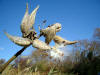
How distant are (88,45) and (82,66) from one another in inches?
122

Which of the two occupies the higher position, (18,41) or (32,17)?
(32,17)

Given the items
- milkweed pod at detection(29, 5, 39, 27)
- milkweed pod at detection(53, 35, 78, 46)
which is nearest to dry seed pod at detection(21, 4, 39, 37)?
milkweed pod at detection(29, 5, 39, 27)

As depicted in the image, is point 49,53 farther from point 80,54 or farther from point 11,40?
point 80,54

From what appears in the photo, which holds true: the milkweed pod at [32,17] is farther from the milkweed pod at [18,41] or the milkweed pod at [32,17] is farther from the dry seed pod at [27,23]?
the milkweed pod at [18,41]

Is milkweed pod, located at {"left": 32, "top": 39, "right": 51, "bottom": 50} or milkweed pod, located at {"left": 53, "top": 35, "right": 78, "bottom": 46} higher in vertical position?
milkweed pod, located at {"left": 53, "top": 35, "right": 78, "bottom": 46}

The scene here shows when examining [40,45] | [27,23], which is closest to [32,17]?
[27,23]

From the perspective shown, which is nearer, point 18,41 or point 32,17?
point 18,41

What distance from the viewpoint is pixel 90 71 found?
782cm

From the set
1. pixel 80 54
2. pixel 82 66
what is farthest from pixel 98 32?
pixel 82 66

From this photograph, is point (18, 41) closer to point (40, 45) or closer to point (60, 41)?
point (40, 45)

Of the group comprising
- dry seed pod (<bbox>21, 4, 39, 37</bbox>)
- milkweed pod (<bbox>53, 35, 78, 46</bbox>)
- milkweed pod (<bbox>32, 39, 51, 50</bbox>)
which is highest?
dry seed pod (<bbox>21, 4, 39, 37</bbox>)

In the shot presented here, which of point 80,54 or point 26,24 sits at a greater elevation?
point 80,54

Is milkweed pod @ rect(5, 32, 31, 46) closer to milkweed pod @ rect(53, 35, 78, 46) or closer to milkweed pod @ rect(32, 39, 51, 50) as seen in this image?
milkweed pod @ rect(32, 39, 51, 50)

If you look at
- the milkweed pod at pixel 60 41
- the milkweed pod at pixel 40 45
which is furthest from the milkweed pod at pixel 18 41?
the milkweed pod at pixel 60 41
